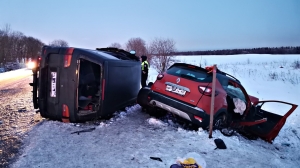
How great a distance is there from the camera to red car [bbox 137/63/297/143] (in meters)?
4.26

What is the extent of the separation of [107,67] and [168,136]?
1.88 metres

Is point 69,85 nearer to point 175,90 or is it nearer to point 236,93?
point 175,90

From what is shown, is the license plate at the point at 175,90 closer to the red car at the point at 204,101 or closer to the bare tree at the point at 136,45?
the red car at the point at 204,101

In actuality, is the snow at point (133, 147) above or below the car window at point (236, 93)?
below

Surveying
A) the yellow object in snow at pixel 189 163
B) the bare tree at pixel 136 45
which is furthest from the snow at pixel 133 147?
the bare tree at pixel 136 45

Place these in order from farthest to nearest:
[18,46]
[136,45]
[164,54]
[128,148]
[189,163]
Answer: [18,46] < [136,45] < [164,54] < [128,148] < [189,163]

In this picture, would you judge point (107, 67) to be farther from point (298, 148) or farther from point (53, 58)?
point (298, 148)

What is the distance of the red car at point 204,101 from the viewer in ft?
14.0

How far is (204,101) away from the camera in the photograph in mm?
4215

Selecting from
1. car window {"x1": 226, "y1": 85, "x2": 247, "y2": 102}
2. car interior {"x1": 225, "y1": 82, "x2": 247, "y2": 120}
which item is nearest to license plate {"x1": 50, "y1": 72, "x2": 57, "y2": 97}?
car interior {"x1": 225, "y1": 82, "x2": 247, "y2": 120}

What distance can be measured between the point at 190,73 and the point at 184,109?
2.78 ft

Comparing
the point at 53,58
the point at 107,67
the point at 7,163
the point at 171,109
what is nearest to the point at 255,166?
the point at 171,109

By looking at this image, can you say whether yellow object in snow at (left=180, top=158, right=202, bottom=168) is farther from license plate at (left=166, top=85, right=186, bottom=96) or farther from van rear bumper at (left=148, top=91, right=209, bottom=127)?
license plate at (left=166, top=85, right=186, bottom=96)

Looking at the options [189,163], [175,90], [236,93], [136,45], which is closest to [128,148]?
[189,163]
